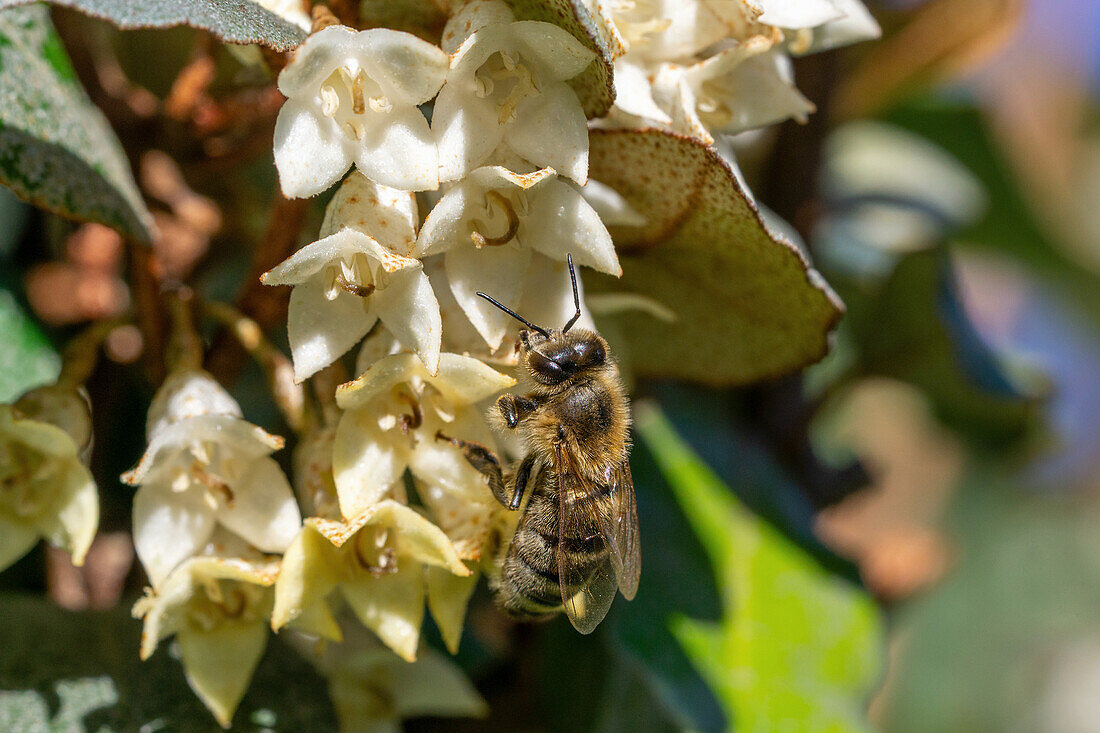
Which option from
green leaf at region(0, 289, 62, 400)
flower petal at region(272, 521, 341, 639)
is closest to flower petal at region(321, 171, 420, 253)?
flower petal at region(272, 521, 341, 639)

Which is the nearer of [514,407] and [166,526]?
[166,526]

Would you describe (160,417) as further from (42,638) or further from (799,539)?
(799,539)

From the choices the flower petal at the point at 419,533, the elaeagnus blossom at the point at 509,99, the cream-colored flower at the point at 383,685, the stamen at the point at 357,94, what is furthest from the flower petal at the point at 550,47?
the cream-colored flower at the point at 383,685

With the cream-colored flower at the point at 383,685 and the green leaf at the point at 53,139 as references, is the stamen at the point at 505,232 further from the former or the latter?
the cream-colored flower at the point at 383,685

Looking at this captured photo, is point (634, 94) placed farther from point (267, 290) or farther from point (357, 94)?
point (267, 290)

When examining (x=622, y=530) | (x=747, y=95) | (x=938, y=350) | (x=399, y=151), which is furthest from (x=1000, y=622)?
(x=399, y=151)

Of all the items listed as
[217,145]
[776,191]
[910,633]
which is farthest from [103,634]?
[910,633]
